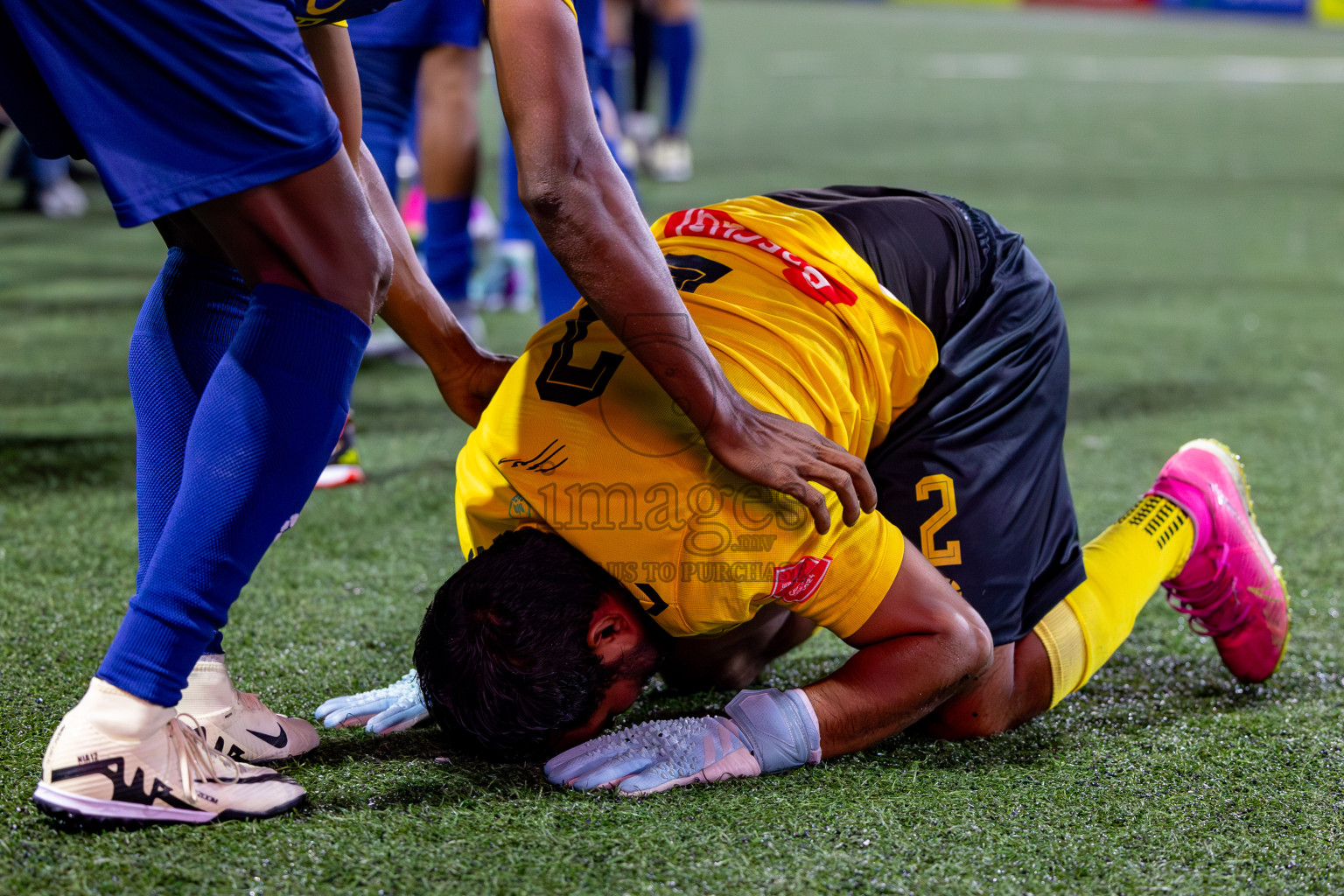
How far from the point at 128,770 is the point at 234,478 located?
267 millimetres

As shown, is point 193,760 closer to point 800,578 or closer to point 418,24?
point 800,578

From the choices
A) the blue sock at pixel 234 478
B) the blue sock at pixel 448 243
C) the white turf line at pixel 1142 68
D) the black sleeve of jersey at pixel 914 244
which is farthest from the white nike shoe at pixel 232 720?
the white turf line at pixel 1142 68

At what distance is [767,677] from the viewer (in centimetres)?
166

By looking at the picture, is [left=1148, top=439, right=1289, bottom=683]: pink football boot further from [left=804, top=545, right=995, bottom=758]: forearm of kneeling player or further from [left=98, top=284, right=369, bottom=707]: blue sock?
[left=98, top=284, right=369, bottom=707]: blue sock

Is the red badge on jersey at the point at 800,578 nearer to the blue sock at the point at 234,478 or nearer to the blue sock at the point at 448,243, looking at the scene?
the blue sock at the point at 234,478

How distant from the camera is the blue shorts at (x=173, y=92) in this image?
104 centimetres

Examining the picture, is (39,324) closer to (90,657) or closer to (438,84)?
(438,84)

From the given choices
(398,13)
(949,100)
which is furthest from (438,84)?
(949,100)

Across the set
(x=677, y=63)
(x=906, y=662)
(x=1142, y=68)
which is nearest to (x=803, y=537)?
(x=906, y=662)

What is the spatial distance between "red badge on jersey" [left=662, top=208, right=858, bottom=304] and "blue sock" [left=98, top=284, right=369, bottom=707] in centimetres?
51

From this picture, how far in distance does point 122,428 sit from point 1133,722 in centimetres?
201

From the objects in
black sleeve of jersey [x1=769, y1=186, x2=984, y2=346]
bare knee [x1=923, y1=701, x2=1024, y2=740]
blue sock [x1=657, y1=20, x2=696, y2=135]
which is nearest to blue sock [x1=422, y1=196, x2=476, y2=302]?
black sleeve of jersey [x1=769, y1=186, x2=984, y2=346]

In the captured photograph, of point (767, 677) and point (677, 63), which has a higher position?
point (677, 63)

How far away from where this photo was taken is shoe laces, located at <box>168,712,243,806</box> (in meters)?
1.16
